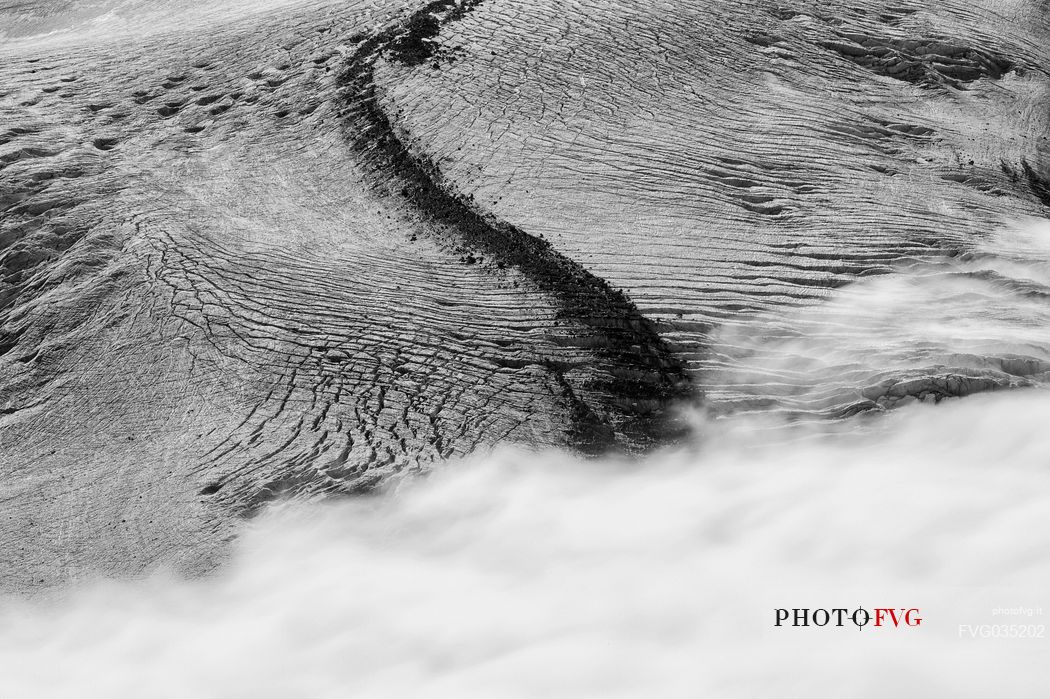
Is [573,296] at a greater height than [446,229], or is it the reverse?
[446,229]

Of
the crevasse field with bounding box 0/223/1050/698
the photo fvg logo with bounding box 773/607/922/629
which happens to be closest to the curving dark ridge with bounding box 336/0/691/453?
the crevasse field with bounding box 0/223/1050/698

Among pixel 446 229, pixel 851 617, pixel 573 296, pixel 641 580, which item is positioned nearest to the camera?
pixel 851 617

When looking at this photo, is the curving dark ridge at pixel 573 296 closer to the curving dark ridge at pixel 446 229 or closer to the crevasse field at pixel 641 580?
the curving dark ridge at pixel 446 229

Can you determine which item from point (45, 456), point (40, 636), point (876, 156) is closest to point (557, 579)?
point (40, 636)

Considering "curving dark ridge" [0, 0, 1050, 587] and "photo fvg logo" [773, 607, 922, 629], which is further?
"curving dark ridge" [0, 0, 1050, 587]

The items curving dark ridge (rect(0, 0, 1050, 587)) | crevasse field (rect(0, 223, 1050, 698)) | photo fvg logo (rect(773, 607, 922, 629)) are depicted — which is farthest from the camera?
curving dark ridge (rect(0, 0, 1050, 587))

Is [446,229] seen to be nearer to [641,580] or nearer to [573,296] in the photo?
[573,296]

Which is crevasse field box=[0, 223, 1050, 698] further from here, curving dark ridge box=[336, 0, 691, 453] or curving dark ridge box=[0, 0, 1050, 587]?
curving dark ridge box=[336, 0, 691, 453]

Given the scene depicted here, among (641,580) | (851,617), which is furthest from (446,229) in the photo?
(851,617)
